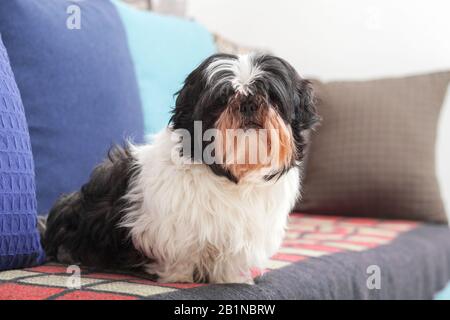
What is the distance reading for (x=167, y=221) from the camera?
1396 millimetres

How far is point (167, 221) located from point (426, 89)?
1806 millimetres

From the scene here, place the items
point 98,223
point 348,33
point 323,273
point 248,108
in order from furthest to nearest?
point 348,33 < point 323,273 < point 98,223 < point 248,108

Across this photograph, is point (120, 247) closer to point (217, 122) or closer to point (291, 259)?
point (217, 122)

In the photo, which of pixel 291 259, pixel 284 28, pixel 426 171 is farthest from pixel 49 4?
pixel 284 28

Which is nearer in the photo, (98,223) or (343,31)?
(98,223)

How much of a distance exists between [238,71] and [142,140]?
883 millimetres

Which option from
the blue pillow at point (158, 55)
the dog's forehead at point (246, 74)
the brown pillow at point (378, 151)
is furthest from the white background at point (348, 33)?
the dog's forehead at point (246, 74)

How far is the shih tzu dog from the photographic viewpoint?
1.33 metres

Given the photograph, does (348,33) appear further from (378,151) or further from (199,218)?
(199,218)

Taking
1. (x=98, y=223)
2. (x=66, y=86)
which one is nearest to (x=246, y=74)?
(x=98, y=223)

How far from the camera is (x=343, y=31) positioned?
351 centimetres

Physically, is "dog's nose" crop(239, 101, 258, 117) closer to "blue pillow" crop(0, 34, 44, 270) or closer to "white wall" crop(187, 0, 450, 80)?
"blue pillow" crop(0, 34, 44, 270)

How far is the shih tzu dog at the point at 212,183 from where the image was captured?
1326 millimetres

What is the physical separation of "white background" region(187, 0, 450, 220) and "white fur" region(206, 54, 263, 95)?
7.29 feet
